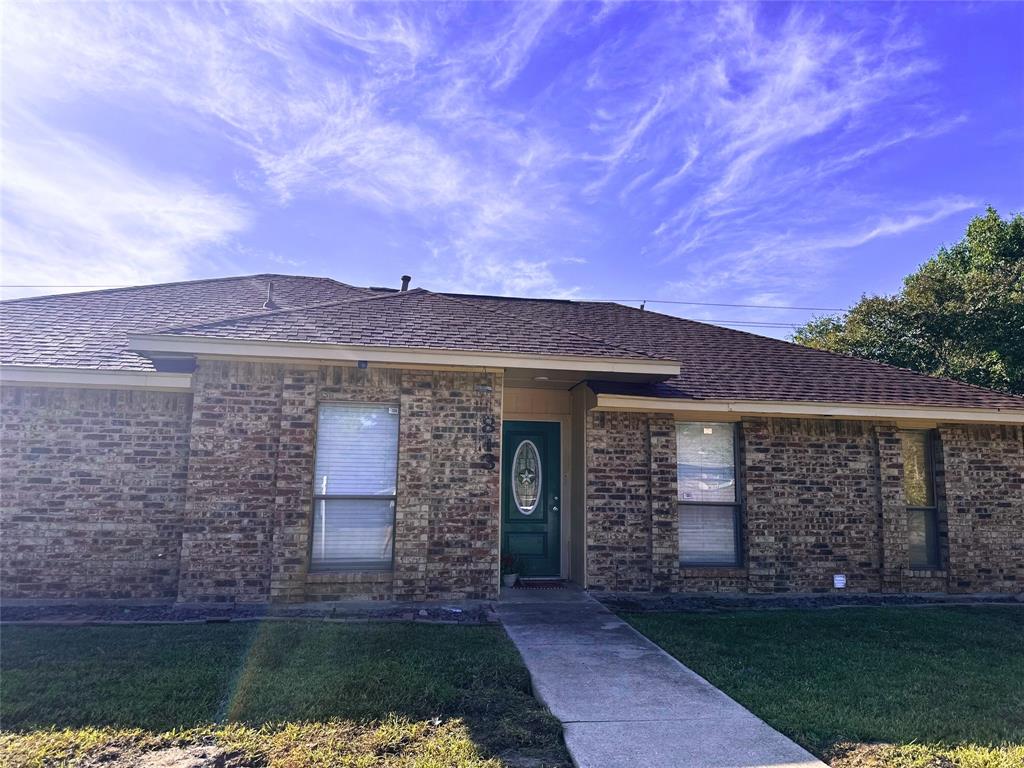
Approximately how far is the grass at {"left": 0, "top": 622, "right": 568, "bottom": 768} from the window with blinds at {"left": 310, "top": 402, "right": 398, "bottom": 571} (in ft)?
4.69

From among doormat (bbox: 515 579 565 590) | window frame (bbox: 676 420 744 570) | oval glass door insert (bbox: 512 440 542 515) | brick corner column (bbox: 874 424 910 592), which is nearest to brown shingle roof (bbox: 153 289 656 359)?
oval glass door insert (bbox: 512 440 542 515)

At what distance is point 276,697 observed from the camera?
14.7 feet

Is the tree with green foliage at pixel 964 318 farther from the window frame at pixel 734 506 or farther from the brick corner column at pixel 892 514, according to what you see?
the window frame at pixel 734 506

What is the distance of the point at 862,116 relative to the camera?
10.1 meters

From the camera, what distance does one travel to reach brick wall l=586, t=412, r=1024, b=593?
857cm

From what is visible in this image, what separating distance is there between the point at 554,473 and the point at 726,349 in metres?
4.07

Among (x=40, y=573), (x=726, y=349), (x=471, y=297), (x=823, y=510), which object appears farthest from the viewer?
(x=471, y=297)

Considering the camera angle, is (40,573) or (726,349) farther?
(726,349)

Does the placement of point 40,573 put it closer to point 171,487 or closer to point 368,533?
point 171,487

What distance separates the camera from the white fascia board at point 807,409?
28.2 ft

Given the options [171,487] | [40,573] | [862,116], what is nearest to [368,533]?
[171,487]

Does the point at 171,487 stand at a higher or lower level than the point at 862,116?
lower

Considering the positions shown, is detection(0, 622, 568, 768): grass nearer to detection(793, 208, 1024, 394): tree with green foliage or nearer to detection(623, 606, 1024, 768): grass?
detection(623, 606, 1024, 768): grass

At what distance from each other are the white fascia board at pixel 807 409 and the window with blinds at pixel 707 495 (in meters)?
0.40
